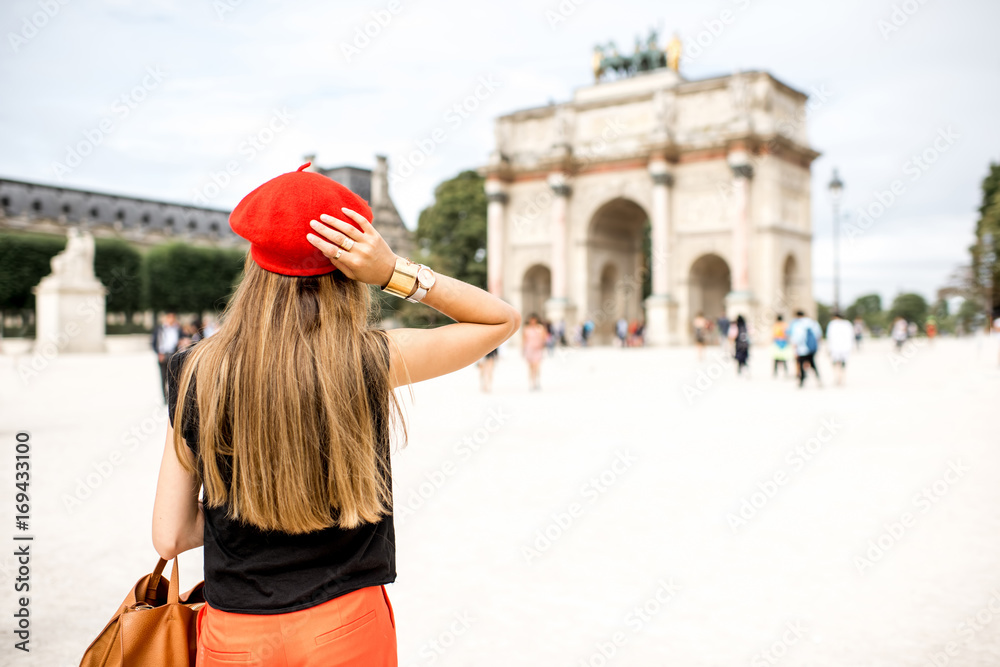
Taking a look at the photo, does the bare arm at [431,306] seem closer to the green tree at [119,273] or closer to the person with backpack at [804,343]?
the person with backpack at [804,343]

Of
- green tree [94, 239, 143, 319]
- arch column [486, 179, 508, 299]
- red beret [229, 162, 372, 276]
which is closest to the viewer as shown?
red beret [229, 162, 372, 276]

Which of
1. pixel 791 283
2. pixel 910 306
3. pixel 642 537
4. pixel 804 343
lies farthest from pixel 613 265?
pixel 910 306

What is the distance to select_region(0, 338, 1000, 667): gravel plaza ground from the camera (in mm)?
3686

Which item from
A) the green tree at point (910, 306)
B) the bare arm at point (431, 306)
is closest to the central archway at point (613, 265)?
the bare arm at point (431, 306)

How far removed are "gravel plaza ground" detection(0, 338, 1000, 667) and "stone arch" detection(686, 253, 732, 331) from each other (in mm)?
25922

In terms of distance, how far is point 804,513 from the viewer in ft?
19.1

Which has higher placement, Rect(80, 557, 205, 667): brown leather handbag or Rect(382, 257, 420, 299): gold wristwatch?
Rect(382, 257, 420, 299): gold wristwatch

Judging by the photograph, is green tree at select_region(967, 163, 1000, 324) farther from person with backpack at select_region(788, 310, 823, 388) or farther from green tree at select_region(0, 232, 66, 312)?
green tree at select_region(0, 232, 66, 312)

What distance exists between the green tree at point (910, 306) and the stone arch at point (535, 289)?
77.5m

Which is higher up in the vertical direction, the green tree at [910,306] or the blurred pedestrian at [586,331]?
the green tree at [910,306]

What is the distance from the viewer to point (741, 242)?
34.3 meters

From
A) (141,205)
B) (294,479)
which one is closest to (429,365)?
(294,479)

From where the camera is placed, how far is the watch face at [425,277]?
1.67 metres

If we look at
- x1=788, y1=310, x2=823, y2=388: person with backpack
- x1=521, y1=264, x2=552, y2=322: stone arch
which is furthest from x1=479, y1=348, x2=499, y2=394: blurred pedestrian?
x1=521, y1=264, x2=552, y2=322: stone arch
